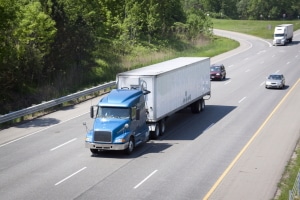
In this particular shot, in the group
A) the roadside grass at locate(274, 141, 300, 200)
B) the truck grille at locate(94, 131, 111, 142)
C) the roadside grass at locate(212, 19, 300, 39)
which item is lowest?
the roadside grass at locate(212, 19, 300, 39)

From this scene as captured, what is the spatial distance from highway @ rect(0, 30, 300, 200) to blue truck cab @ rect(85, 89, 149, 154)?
0.66 meters

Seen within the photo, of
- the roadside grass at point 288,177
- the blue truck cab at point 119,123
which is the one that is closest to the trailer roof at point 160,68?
the blue truck cab at point 119,123

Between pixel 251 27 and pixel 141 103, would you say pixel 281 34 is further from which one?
pixel 141 103

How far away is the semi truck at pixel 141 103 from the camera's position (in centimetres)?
2438

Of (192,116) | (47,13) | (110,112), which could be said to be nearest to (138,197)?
(110,112)

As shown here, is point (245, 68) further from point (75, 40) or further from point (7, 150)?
point (7, 150)

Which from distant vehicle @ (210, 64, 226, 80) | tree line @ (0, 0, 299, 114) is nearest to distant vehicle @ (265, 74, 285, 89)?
distant vehicle @ (210, 64, 226, 80)

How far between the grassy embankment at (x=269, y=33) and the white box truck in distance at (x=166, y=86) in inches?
286

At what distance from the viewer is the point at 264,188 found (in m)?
20.0

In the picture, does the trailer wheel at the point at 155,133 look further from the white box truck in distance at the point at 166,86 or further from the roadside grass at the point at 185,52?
the roadside grass at the point at 185,52

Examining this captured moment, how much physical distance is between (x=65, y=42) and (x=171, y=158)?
Result: 1041 inches

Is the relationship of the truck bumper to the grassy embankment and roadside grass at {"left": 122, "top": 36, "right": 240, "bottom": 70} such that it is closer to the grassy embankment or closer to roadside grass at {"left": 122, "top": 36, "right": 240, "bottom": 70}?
the grassy embankment

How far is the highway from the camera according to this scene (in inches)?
783

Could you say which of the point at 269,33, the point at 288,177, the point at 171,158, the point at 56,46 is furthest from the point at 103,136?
the point at 269,33
